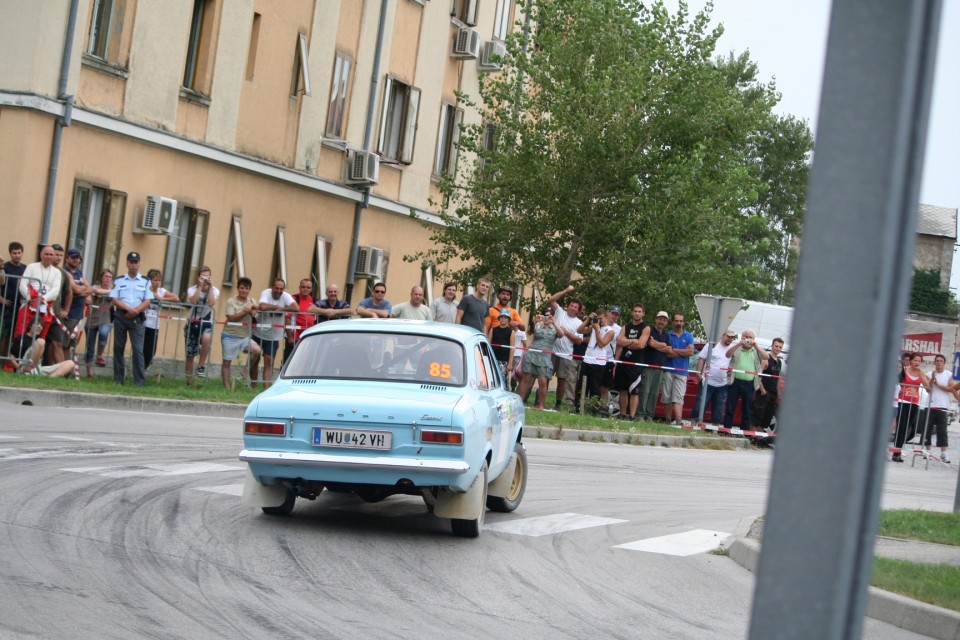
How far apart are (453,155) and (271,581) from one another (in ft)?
99.3

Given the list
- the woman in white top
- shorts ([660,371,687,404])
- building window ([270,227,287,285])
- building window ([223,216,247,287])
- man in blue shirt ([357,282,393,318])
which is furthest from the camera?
building window ([270,227,287,285])

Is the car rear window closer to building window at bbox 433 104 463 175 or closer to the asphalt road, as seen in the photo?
the asphalt road

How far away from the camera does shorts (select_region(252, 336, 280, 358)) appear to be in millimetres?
23266

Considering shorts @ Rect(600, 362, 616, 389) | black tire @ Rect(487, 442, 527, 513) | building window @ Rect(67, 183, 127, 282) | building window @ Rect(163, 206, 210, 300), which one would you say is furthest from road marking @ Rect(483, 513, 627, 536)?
building window @ Rect(163, 206, 210, 300)

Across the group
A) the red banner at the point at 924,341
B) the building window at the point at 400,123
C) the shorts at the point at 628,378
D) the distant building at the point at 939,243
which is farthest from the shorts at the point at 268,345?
the distant building at the point at 939,243

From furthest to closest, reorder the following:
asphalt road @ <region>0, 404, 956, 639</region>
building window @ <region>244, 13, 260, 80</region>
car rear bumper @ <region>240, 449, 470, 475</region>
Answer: building window @ <region>244, 13, 260, 80</region>
car rear bumper @ <region>240, 449, 470, 475</region>
asphalt road @ <region>0, 404, 956, 639</region>

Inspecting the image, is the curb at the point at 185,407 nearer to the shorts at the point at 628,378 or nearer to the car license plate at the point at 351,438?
the shorts at the point at 628,378

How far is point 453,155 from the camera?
37.5 metres

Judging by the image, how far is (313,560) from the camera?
8.70 m

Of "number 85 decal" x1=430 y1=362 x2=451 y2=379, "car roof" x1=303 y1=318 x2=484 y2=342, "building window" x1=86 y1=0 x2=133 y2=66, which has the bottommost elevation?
"number 85 decal" x1=430 y1=362 x2=451 y2=379

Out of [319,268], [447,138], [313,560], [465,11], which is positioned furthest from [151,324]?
[465,11]

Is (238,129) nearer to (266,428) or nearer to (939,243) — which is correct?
(266,428)

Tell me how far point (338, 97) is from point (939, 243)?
11181 cm

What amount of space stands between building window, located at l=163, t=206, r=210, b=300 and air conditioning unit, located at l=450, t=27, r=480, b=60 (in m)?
11.2
